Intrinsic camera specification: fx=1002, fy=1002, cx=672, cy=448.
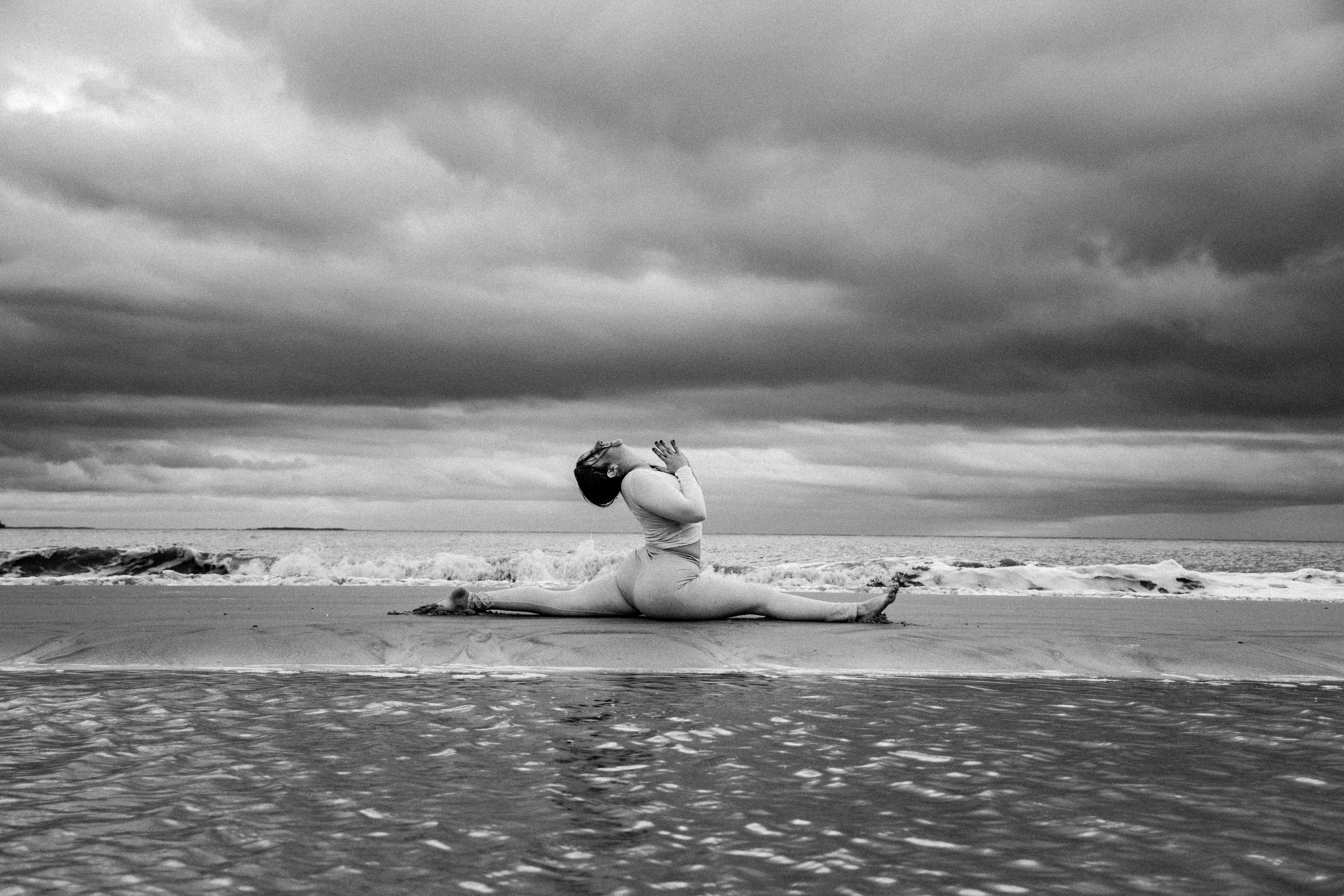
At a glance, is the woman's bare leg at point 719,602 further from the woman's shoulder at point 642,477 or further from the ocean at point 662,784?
the ocean at point 662,784

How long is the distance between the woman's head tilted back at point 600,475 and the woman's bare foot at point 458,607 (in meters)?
1.54

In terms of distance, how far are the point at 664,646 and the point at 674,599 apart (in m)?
1.20

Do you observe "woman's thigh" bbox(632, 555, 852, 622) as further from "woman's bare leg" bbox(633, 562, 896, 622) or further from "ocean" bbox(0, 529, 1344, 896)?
"ocean" bbox(0, 529, 1344, 896)

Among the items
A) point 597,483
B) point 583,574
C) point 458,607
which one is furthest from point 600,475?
point 583,574

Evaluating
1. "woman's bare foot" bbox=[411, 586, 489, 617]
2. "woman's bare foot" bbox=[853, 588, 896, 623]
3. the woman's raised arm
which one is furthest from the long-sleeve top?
"woman's bare foot" bbox=[411, 586, 489, 617]

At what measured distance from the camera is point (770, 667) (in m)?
7.29

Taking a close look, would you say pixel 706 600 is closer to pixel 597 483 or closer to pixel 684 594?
pixel 684 594

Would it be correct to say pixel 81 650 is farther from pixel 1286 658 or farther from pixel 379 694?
pixel 1286 658

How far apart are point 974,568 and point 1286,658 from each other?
444 inches

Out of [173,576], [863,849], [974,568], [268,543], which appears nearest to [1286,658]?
[863,849]

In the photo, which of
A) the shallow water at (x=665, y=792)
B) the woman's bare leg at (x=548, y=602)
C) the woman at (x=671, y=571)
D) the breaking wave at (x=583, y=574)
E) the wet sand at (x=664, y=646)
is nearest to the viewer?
the shallow water at (x=665, y=792)

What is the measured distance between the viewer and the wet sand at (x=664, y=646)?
7.41 m

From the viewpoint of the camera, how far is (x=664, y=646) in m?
7.69

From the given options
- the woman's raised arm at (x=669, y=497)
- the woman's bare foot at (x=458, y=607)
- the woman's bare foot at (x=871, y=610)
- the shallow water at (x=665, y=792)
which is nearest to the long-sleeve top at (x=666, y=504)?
the woman's raised arm at (x=669, y=497)
